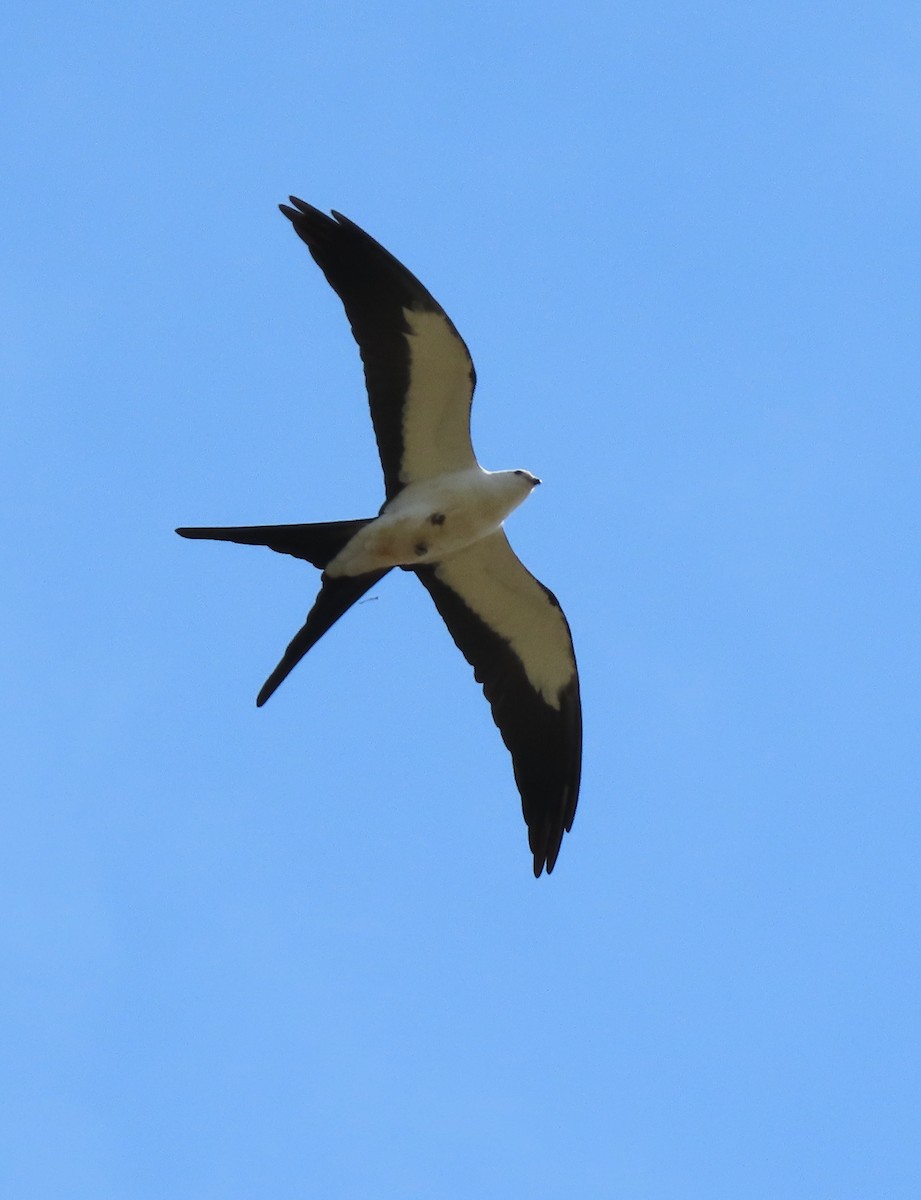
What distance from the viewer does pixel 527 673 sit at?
517 inches

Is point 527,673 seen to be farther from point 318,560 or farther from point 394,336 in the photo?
point 394,336

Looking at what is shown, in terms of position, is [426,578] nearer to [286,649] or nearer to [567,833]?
[286,649]

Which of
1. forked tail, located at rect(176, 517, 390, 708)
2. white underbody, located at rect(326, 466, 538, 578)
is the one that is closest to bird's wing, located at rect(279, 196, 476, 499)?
white underbody, located at rect(326, 466, 538, 578)

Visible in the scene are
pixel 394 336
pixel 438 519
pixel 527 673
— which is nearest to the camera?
pixel 394 336

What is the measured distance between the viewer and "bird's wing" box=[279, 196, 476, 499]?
11.9 meters

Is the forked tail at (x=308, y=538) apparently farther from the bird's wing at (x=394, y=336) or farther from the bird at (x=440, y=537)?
the bird's wing at (x=394, y=336)

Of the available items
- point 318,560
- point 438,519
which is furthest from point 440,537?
point 318,560

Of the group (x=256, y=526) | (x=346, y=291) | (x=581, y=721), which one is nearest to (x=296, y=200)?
(x=346, y=291)

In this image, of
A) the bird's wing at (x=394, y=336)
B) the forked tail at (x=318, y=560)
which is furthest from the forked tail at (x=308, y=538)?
the bird's wing at (x=394, y=336)

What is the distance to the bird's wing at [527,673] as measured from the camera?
508 inches

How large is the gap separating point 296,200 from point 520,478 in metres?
2.61

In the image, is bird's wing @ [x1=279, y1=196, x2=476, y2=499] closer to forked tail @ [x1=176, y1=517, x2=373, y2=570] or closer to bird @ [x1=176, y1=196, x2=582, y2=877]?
bird @ [x1=176, y1=196, x2=582, y2=877]

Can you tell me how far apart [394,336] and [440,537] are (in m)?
1.53

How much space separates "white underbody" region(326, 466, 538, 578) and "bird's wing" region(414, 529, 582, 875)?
1.88 ft
